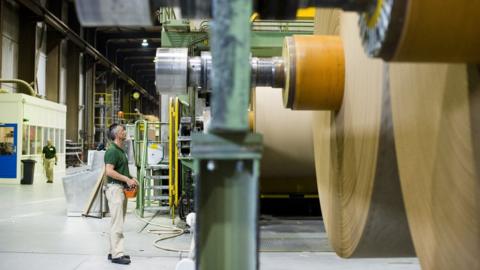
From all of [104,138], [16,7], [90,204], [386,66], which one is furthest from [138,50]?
[386,66]

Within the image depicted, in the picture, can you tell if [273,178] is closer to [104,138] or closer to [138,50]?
[104,138]

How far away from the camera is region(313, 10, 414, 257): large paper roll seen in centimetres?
148

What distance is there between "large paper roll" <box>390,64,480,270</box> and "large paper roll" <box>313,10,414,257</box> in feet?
0.46

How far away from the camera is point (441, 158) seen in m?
1.13

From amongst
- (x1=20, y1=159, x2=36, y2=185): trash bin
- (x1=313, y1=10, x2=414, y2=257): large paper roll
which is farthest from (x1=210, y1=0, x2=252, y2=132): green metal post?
(x1=20, y1=159, x2=36, y2=185): trash bin

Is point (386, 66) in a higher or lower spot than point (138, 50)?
lower

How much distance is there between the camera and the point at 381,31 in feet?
3.33

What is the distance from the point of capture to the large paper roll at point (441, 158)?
1047 millimetres

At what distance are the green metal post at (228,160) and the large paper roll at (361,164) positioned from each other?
2.04 feet

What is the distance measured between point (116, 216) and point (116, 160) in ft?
1.69

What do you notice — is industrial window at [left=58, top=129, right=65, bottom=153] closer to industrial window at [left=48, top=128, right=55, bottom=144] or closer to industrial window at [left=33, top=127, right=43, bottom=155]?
industrial window at [left=48, top=128, right=55, bottom=144]

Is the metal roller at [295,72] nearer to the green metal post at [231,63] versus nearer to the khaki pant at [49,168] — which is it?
the green metal post at [231,63]

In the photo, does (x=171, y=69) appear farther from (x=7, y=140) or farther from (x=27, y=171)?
(x=7, y=140)

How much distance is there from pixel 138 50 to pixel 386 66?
2530 cm
